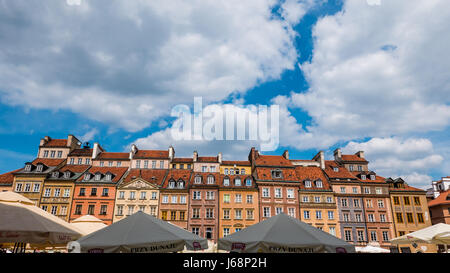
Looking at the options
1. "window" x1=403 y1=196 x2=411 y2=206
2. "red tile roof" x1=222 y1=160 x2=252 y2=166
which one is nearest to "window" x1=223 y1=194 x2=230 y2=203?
"red tile roof" x1=222 y1=160 x2=252 y2=166

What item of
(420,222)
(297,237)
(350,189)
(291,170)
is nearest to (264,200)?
(291,170)

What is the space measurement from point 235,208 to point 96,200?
22.8 meters

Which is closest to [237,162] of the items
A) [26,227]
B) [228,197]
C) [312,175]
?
[228,197]

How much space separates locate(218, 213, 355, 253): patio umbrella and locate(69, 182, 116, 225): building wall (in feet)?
129

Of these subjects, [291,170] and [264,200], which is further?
[291,170]

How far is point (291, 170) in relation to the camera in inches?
1953

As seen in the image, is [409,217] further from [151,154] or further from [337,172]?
[151,154]

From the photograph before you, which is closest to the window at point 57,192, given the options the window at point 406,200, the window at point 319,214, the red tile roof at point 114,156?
the red tile roof at point 114,156

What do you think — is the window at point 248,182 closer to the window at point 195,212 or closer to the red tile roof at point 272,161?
the red tile roof at point 272,161

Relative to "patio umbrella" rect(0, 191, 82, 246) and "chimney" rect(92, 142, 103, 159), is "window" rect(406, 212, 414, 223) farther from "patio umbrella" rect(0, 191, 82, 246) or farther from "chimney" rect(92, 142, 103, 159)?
"chimney" rect(92, 142, 103, 159)

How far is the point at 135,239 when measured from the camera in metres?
7.30

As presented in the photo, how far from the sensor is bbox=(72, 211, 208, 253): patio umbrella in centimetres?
697
